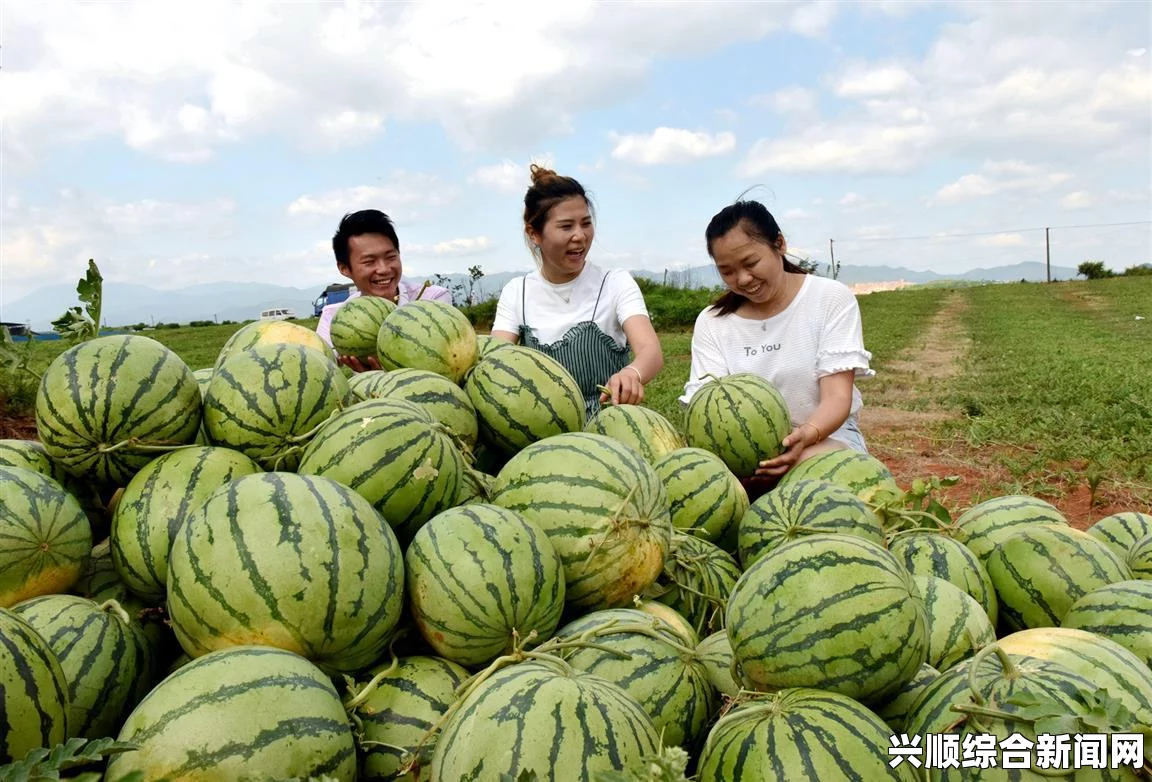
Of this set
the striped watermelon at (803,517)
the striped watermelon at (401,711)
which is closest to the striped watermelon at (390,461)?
the striped watermelon at (401,711)

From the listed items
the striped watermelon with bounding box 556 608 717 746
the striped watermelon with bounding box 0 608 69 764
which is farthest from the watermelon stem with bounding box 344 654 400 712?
the striped watermelon with bounding box 0 608 69 764

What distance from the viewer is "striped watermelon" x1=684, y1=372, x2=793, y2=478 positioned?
3035 millimetres

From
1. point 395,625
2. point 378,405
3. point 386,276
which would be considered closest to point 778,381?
point 386,276

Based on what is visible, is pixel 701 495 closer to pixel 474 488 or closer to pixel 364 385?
pixel 474 488

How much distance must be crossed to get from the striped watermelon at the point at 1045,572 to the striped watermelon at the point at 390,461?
1.57 m

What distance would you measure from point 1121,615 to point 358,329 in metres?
2.71

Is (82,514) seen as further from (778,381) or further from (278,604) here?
(778,381)

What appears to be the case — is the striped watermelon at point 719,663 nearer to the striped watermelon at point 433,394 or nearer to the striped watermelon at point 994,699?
the striped watermelon at point 994,699

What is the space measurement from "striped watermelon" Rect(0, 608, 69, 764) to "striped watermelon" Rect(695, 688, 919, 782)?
114 centimetres

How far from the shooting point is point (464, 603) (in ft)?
5.56

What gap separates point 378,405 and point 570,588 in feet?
2.22

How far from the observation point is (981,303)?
30.0m

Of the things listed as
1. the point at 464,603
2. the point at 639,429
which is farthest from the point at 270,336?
the point at 464,603

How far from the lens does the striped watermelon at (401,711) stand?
1512 millimetres
